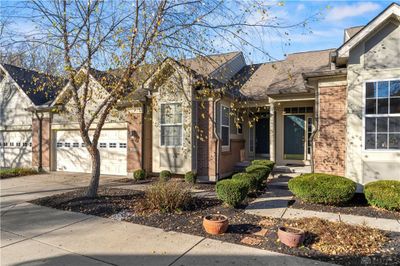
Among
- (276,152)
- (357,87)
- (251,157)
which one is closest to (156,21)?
(357,87)

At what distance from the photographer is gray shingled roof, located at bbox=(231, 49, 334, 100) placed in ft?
38.0

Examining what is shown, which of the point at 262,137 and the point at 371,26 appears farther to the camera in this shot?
the point at 262,137

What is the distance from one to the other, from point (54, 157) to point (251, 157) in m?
11.3

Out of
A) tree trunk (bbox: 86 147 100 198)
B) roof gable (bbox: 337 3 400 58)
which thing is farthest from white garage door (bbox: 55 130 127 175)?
roof gable (bbox: 337 3 400 58)

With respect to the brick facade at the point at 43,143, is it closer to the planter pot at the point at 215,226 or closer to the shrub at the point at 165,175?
the shrub at the point at 165,175

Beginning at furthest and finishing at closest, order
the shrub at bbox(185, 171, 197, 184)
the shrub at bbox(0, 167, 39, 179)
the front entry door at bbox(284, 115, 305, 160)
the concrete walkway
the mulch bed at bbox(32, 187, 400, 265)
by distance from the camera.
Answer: the shrub at bbox(0, 167, 39, 179) → the front entry door at bbox(284, 115, 305, 160) → the shrub at bbox(185, 171, 197, 184) → the concrete walkway → the mulch bed at bbox(32, 187, 400, 265)

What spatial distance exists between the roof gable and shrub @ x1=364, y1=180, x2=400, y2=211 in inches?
158

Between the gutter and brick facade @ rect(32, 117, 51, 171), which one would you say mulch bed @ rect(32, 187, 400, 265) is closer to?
the gutter

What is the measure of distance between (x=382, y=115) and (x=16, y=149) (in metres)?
19.1

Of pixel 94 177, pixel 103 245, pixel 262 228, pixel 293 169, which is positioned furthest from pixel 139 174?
pixel 262 228

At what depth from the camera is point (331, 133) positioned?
8938 millimetres

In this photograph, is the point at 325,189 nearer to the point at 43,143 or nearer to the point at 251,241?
the point at 251,241

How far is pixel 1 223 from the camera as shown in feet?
20.9

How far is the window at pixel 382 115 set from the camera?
25.7 feet
